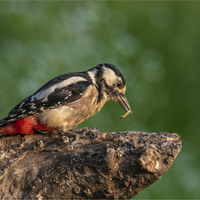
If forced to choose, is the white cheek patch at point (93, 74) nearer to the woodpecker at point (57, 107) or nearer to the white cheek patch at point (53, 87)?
the woodpecker at point (57, 107)

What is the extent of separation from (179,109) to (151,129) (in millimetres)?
773

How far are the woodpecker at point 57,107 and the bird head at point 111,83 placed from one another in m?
0.08

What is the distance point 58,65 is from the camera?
21.5 ft

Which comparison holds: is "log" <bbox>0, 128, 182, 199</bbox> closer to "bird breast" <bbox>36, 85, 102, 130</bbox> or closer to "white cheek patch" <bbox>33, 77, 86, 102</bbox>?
"bird breast" <bbox>36, 85, 102, 130</bbox>

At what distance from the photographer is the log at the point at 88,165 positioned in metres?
2.74

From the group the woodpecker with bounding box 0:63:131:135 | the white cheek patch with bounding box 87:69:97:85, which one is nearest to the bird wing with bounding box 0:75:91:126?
the woodpecker with bounding box 0:63:131:135

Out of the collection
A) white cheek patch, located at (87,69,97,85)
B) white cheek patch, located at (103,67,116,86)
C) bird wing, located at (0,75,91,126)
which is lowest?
bird wing, located at (0,75,91,126)

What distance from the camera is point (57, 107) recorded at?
11.9 ft

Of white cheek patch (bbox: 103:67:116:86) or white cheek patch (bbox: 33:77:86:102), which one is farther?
white cheek patch (bbox: 103:67:116:86)

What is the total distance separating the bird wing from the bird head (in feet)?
0.81

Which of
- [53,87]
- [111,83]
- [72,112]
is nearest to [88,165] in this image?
[72,112]

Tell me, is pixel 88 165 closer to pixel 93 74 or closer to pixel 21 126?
pixel 21 126

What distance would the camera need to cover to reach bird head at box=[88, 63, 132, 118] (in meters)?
3.97

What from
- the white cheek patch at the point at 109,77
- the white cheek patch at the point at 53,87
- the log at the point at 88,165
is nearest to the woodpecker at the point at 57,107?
the white cheek patch at the point at 53,87
